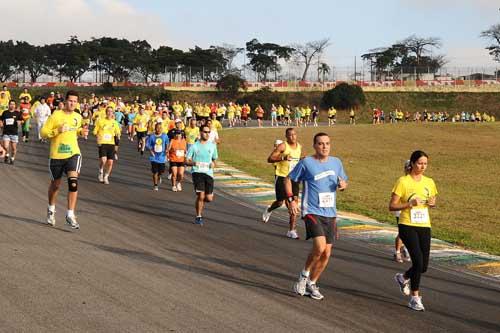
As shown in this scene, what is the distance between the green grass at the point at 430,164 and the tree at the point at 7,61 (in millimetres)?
62118

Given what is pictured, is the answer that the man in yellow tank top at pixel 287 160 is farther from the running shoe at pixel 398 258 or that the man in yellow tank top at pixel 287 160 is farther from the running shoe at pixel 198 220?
the running shoe at pixel 398 258

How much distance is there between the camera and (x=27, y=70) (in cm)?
10806

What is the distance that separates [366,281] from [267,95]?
76516mm

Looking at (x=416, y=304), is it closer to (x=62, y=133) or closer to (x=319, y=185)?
(x=319, y=185)

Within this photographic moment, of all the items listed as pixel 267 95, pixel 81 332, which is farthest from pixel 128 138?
pixel 267 95

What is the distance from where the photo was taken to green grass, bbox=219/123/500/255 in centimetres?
1758

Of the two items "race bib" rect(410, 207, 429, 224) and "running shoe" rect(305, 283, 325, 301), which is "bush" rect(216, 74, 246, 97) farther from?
"running shoe" rect(305, 283, 325, 301)

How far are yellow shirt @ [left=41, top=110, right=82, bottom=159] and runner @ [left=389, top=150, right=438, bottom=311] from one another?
217 inches

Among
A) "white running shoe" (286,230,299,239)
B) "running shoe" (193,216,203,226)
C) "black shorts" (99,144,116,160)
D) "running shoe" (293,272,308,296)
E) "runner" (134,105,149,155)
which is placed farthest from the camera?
"runner" (134,105,149,155)

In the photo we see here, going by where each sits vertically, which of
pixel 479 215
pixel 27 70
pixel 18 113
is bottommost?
pixel 479 215

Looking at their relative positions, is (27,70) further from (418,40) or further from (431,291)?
(431,291)

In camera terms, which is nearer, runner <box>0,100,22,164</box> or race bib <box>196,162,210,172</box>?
race bib <box>196,162,210,172</box>

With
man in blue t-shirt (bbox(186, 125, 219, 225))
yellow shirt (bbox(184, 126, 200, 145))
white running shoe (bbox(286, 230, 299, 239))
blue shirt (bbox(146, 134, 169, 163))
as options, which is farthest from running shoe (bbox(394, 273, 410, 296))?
yellow shirt (bbox(184, 126, 200, 145))

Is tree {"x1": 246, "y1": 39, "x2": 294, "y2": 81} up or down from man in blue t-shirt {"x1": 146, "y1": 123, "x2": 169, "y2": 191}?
up
